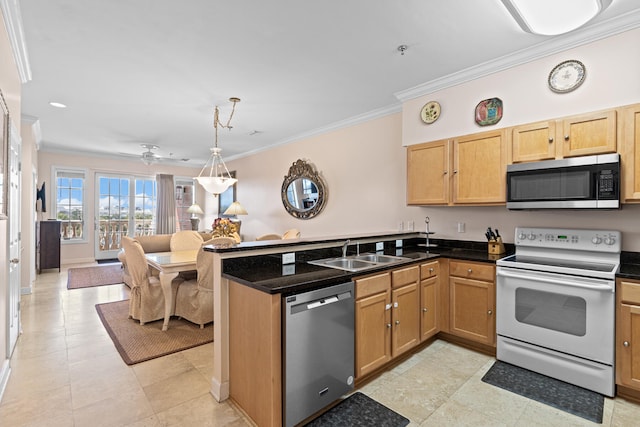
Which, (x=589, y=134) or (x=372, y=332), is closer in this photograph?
(x=372, y=332)

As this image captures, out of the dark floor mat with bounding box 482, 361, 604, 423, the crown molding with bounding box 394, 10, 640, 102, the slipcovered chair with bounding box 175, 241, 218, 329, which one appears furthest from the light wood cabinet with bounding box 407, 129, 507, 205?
the slipcovered chair with bounding box 175, 241, 218, 329

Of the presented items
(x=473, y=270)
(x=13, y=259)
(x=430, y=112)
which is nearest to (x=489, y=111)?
→ (x=430, y=112)

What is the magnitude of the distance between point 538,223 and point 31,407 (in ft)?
13.7

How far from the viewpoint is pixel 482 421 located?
1.97 metres

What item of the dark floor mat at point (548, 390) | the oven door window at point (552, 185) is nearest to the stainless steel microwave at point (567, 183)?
the oven door window at point (552, 185)

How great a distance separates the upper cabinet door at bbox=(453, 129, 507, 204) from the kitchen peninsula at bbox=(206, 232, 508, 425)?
0.61 meters

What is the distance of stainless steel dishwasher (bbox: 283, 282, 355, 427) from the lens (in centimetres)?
179

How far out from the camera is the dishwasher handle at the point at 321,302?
1823mm

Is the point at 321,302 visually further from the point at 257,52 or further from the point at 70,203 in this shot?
the point at 70,203

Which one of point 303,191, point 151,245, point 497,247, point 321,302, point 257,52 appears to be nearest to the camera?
point 321,302

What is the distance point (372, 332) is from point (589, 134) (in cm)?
225

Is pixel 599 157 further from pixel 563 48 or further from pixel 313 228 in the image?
pixel 313 228

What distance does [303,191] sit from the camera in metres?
5.58

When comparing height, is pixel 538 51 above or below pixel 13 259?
above
